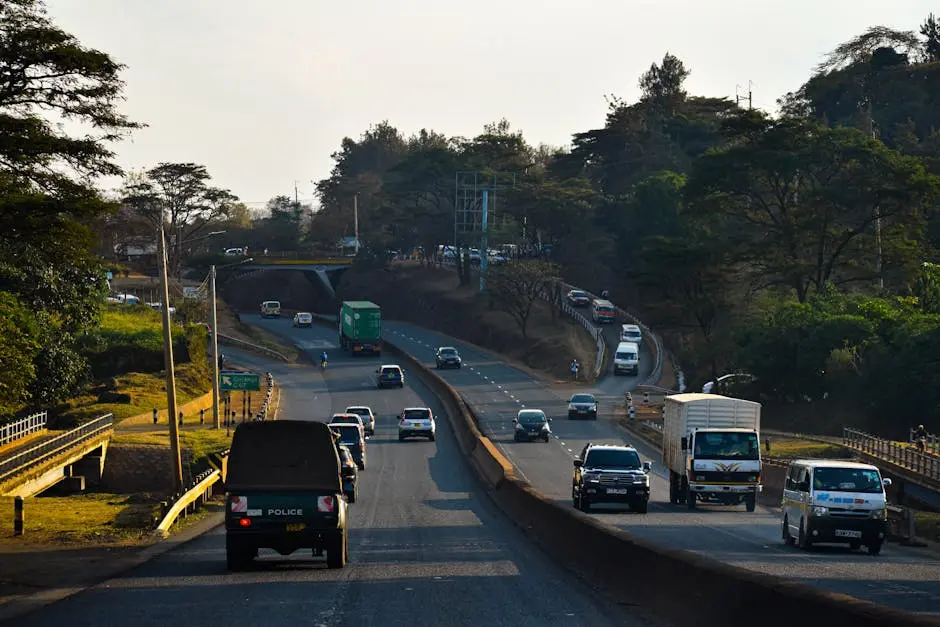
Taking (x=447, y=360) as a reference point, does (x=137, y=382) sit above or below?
below

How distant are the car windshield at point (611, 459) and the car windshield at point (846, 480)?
10381mm

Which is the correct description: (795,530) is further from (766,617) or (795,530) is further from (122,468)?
(122,468)

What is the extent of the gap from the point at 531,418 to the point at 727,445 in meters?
28.5

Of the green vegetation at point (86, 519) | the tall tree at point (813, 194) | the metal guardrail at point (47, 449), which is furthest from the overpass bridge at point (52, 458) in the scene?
the tall tree at point (813, 194)

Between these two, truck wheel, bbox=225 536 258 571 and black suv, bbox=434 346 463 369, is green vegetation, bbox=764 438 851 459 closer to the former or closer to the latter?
truck wheel, bbox=225 536 258 571

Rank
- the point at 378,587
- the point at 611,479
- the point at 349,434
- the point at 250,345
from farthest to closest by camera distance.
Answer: the point at 250,345, the point at 349,434, the point at 611,479, the point at 378,587

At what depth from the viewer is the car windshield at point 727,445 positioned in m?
41.5

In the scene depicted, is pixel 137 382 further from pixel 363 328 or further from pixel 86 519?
pixel 86 519

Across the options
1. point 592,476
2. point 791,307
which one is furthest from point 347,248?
point 592,476

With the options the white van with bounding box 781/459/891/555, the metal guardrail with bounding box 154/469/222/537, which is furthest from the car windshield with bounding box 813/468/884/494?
the metal guardrail with bounding box 154/469/222/537

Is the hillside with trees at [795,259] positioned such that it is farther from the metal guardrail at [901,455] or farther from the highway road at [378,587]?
the highway road at [378,587]

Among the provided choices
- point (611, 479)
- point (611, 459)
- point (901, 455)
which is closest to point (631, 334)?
point (901, 455)

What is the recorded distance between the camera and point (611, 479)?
3969cm

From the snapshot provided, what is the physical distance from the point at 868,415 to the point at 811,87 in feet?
333
